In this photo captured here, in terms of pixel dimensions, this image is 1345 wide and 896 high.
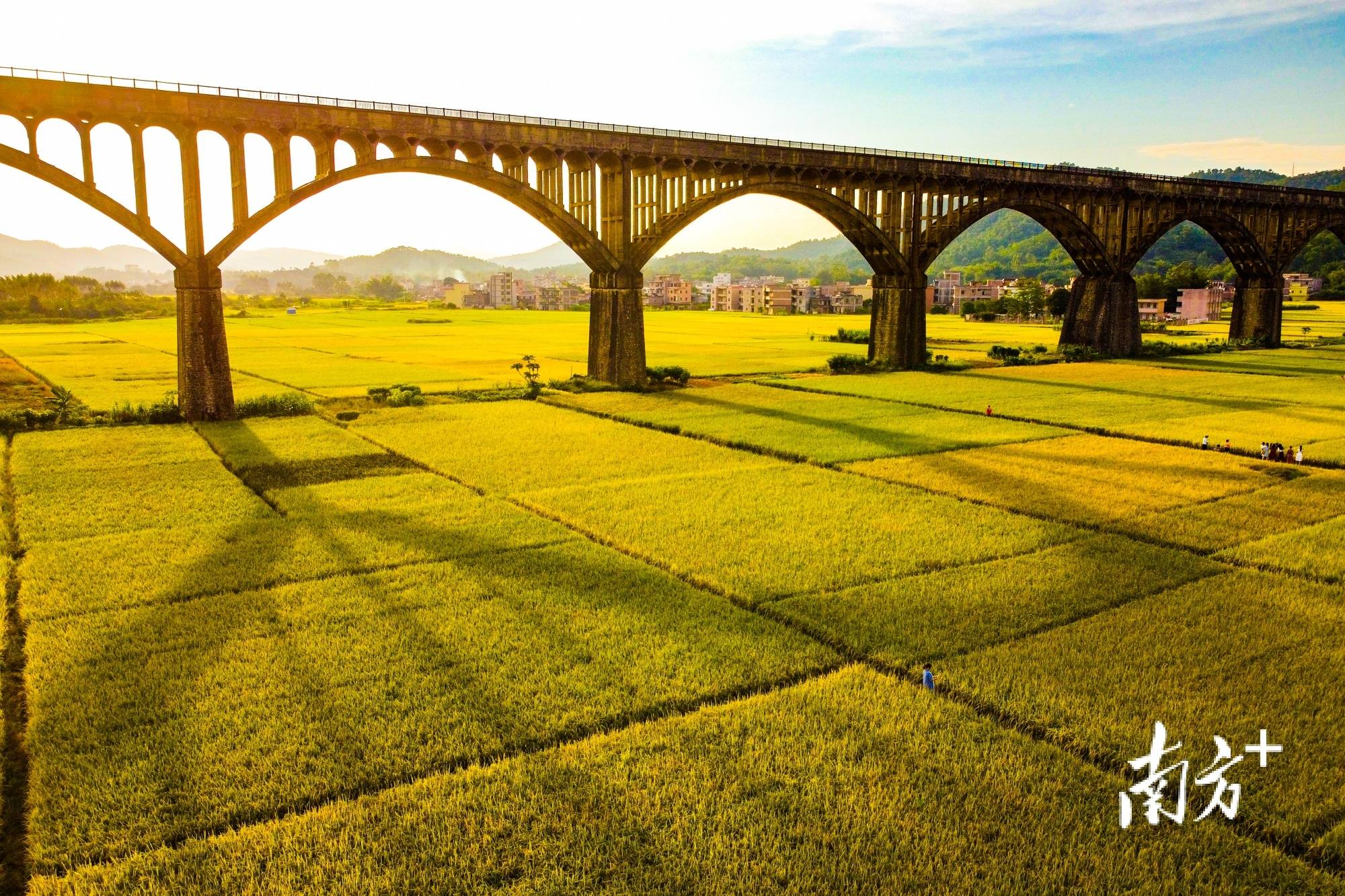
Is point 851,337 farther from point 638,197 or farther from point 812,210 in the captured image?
point 638,197

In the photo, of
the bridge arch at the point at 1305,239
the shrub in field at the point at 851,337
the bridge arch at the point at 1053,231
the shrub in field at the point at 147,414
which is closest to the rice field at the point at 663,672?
the shrub in field at the point at 147,414

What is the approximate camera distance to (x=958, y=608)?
14.6 m

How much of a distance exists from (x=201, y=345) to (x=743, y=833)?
108 feet

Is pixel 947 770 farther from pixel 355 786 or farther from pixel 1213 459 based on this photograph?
pixel 1213 459

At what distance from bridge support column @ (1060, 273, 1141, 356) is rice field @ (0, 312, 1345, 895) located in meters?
42.4

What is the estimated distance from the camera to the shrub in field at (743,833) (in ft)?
26.2

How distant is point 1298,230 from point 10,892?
94092 millimetres

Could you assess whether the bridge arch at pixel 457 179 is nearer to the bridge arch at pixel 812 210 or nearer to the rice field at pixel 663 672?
the bridge arch at pixel 812 210

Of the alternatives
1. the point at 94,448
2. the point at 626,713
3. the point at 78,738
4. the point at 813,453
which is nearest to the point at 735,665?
the point at 626,713

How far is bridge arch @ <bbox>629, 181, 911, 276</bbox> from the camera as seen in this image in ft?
155

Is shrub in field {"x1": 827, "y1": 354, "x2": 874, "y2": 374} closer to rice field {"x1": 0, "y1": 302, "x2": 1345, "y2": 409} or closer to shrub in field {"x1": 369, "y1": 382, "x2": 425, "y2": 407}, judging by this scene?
rice field {"x1": 0, "y1": 302, "x2": 1345, "y2": 409}

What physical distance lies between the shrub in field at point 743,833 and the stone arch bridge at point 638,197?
30985 millimetres

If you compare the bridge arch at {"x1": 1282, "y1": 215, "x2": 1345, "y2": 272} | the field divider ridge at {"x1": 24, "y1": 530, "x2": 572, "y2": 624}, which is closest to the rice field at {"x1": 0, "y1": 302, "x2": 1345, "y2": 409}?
the bridge arch at {"x1": 1282, "y1": 215, "x2": 1345, "y2": 272}

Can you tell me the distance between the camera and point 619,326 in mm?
46781
